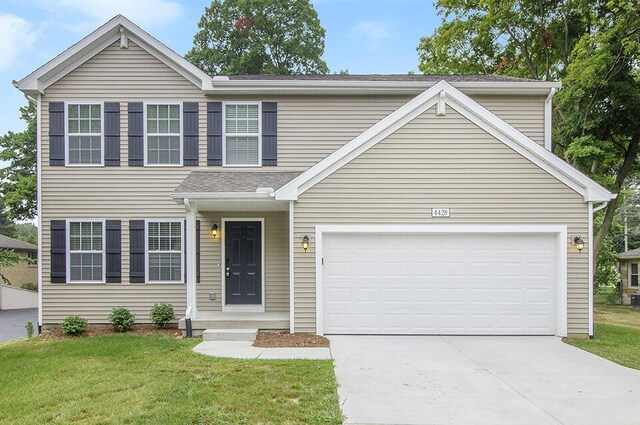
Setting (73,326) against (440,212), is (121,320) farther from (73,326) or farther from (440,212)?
(440,212)

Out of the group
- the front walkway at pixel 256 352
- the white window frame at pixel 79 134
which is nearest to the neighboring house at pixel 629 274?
the front walkway at pixel 256 352

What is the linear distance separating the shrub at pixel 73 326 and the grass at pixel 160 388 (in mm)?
1519

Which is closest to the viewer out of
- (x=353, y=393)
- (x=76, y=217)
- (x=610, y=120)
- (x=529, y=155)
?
(x=353, y=393)

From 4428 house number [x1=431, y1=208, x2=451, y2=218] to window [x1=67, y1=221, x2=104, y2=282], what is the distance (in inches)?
305

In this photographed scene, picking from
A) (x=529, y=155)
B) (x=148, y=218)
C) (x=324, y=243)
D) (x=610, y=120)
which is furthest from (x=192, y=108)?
(x=610, y=120)

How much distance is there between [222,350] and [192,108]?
592 cm

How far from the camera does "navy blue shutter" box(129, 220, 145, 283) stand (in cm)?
974

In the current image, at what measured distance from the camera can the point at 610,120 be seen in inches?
525

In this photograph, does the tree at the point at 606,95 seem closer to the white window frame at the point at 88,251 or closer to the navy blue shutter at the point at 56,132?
the white window frame at the point at 88,251

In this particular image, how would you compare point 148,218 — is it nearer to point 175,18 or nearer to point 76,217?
point 76,217

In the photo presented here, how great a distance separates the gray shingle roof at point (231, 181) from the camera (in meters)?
8.58

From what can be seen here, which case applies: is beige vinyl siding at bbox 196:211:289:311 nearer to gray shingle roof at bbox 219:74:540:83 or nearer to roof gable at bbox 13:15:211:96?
roof gable at bbox 13:15:211:96

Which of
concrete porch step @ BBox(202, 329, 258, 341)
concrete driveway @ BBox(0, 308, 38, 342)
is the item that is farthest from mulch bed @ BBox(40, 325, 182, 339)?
concrete driveway @ BBox(0, 308, 38, 342)

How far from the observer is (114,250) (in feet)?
32.1
